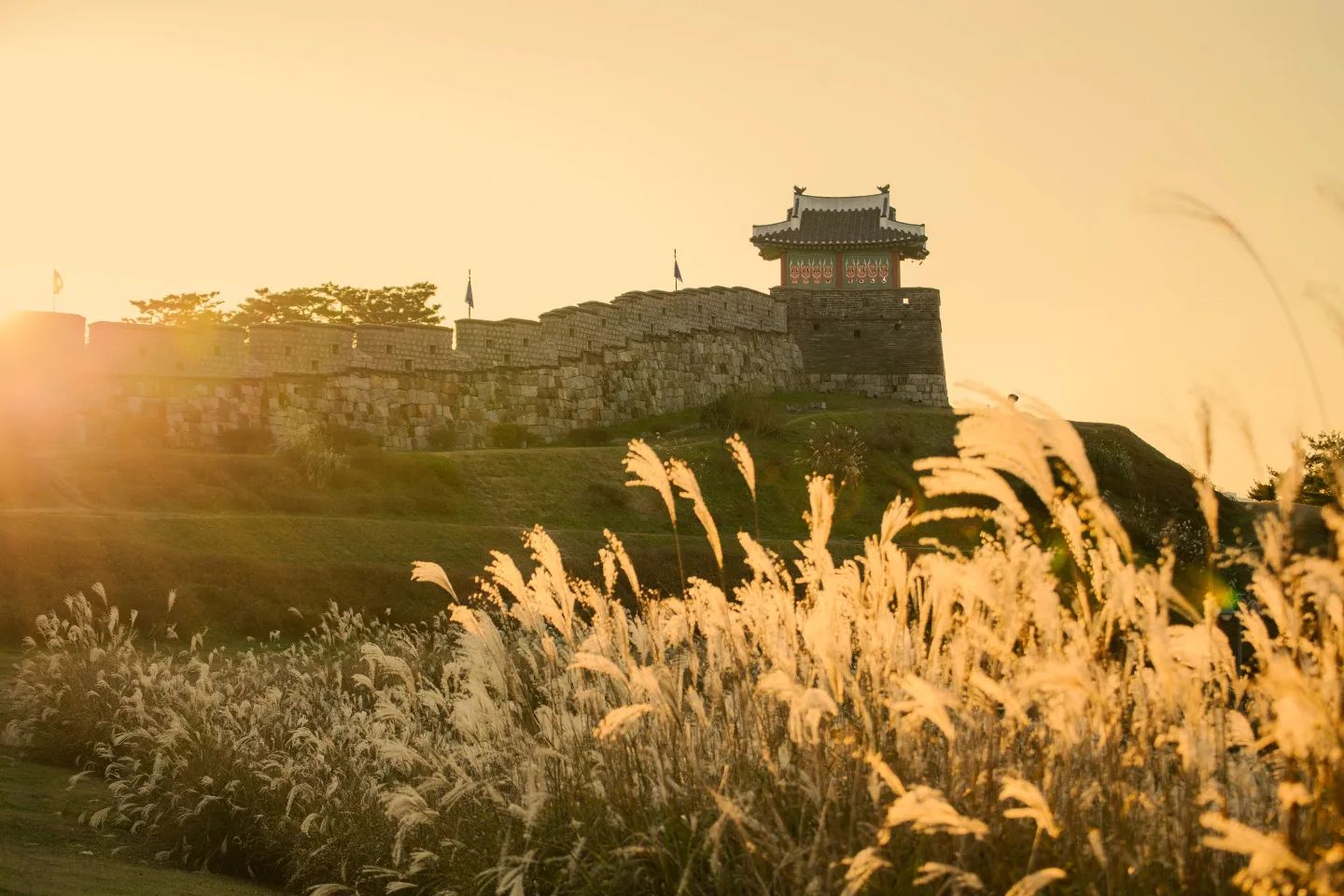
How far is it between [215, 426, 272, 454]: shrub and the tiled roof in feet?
86.9

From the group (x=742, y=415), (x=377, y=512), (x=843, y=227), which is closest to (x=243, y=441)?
(x=377, y=512)

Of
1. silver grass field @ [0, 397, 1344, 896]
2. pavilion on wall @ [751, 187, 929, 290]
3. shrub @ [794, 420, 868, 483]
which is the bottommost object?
silver grass field @ [0, 397, 1344, 896]

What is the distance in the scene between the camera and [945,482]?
13.5ft

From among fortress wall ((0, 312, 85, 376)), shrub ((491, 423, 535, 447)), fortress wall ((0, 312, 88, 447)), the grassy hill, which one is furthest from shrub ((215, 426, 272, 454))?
shrub ((491, 423, 535, 447))

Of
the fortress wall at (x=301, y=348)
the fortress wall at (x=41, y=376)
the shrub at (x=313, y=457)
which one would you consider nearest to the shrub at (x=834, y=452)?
the shrub at (x=313, y=457)

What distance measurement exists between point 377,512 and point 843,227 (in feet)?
102

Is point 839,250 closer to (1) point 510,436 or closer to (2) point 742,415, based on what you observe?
(2) point 742,415

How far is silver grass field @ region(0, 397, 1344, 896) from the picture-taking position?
11.9ft

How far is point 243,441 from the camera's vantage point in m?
30.5

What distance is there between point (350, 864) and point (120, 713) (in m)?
4.92

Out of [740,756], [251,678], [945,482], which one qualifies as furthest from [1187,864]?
[251,678]

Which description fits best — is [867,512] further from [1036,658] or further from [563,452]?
[1036,658]

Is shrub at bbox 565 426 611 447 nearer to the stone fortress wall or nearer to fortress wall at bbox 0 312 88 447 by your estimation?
the stone fortress wall

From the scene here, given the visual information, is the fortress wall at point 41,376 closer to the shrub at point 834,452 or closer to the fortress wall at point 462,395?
the fortress wall at point 462,395
